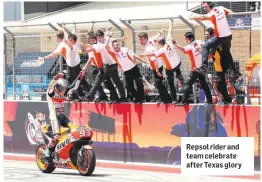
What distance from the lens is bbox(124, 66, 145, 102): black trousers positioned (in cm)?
1655

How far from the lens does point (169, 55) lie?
15906mm

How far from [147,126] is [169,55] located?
5.52 ft

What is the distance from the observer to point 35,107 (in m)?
18.4

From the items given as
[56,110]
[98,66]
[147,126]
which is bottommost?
[147,126]

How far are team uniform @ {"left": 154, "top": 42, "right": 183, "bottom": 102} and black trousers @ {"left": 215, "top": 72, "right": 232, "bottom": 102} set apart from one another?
44.6 inches

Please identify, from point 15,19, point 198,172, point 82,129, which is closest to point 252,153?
point 198,172

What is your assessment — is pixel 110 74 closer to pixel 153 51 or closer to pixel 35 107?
pixel 153 51

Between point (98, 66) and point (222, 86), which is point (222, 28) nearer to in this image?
point (222, 86)

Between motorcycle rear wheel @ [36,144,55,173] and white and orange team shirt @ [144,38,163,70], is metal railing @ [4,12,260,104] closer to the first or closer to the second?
white and orange team shirt @ [144,38,163,70]

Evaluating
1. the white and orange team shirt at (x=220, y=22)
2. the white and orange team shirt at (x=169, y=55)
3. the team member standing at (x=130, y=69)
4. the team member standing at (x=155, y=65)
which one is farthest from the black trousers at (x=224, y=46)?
the team member standing at (x=130, y=69)

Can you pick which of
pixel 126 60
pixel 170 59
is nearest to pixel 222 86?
pixel 170 59

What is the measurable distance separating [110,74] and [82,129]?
114 inches

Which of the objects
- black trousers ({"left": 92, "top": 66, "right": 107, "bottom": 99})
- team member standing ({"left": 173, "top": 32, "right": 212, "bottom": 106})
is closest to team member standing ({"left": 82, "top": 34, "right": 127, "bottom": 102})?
black trousers ({"left": 92, "top": 66, "right": 107, "bottom": 99})

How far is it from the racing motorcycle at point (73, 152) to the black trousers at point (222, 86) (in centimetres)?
291
